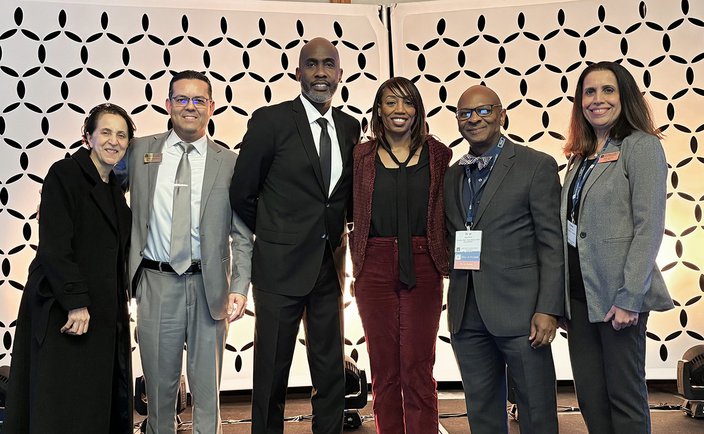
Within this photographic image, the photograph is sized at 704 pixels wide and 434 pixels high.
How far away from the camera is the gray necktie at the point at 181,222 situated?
2957 mm

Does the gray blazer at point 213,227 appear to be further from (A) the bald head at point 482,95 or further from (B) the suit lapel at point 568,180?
(B) the suit lapel at point 568,180

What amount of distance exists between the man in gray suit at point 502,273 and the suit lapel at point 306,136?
613mm

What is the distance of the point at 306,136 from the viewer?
3.01 meters

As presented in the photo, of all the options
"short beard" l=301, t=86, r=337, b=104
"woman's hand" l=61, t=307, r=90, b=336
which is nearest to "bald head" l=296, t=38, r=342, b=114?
"short beard" l=301, t=86, r=337, b=104

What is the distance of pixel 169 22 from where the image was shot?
486cm

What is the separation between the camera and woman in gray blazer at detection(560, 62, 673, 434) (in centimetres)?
251

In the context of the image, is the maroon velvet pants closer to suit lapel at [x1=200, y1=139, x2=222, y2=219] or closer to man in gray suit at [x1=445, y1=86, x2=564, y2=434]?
man in gray suit at [x1=445, y1=86, x2=564, y2=434]

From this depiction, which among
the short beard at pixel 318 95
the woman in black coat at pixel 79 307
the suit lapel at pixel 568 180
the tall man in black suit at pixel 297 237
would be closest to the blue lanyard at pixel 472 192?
the suit lapel at pixel 568 180

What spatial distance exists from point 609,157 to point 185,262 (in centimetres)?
184

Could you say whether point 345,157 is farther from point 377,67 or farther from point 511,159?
point 377,67

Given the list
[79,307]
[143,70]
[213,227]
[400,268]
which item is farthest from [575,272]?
[143,70]

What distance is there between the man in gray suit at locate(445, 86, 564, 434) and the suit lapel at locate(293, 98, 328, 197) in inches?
24.1

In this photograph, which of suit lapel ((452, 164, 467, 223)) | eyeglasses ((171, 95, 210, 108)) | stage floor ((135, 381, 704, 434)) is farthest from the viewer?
stage floor ((135, 381, 704, 434))

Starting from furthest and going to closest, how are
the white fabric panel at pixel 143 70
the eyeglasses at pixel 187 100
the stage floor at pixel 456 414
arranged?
the white fabric panel at pixel 143 70 < the stage floor at pixel 456 414 < the eyeglasses at pixel 187 100
